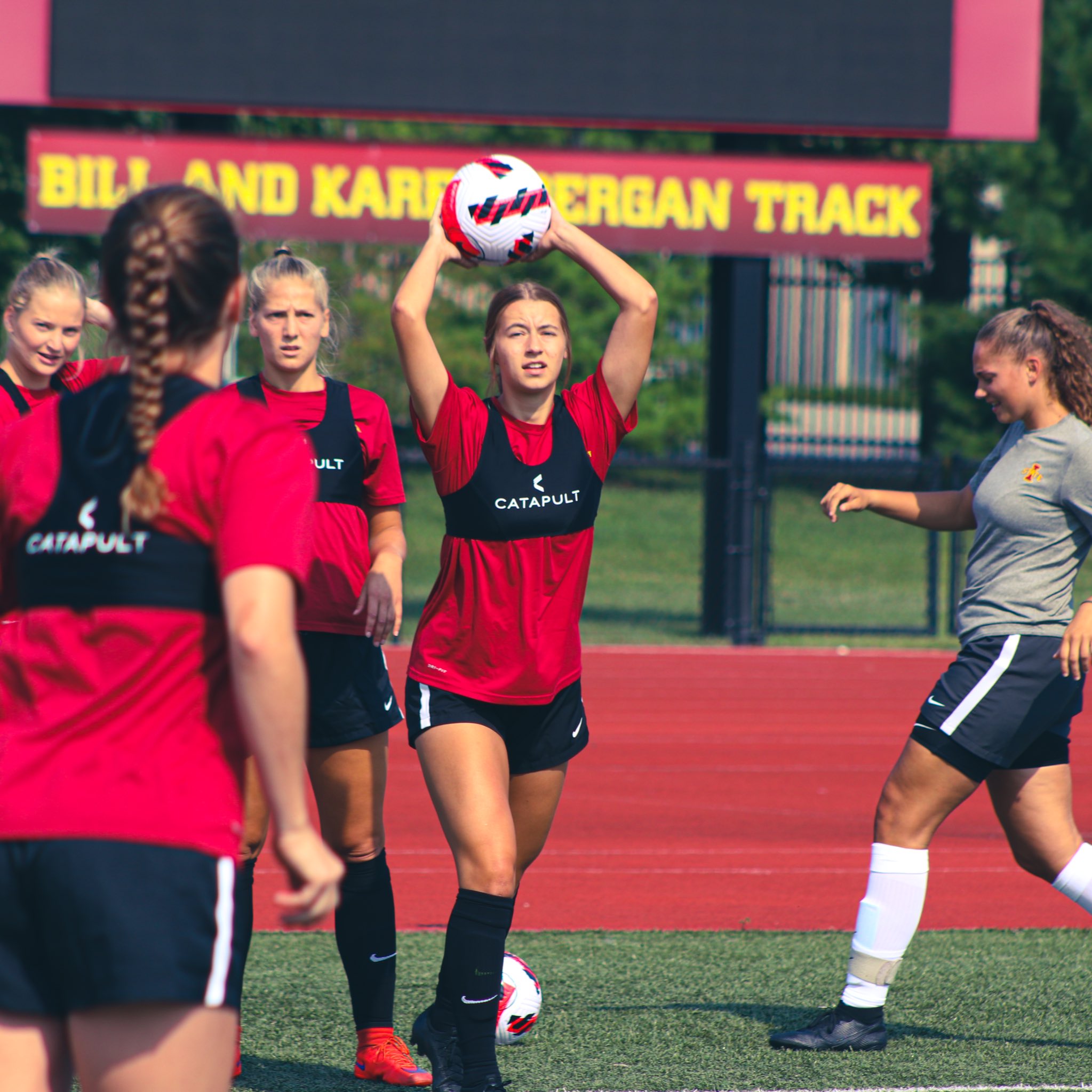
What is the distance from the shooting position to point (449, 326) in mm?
27281

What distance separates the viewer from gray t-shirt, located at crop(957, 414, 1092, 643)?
400 centimetres

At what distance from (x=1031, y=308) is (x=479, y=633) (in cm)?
182

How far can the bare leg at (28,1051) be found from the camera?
1988 mm

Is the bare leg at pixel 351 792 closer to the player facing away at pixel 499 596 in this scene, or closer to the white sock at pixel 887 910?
the player facing away at pixel 499 596

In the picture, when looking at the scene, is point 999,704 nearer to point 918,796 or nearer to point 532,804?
point 918,796

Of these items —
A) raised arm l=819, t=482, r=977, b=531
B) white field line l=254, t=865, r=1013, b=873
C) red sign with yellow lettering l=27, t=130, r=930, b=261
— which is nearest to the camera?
raised arm l=819, t=482, r=977, b=531

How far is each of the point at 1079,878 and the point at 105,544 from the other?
3.03m

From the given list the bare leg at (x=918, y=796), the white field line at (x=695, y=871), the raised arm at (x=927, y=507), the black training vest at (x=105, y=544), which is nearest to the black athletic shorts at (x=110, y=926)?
the black training vest at (x=105, y=544)

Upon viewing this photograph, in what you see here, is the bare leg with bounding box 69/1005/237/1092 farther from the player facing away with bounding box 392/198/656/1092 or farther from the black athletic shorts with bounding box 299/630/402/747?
the black athletic shorts with bounding box 299/630/402/747

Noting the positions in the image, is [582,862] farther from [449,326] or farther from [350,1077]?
[449,326]

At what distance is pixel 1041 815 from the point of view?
4.06 m

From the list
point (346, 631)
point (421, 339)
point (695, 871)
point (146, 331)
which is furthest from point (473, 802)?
point (695, 871)

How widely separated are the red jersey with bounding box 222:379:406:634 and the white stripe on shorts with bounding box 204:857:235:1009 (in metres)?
1.86

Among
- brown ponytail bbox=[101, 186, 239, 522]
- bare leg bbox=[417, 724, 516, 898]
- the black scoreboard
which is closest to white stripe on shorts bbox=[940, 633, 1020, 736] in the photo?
bare leg bbox=[417, 724, 516, 898]
